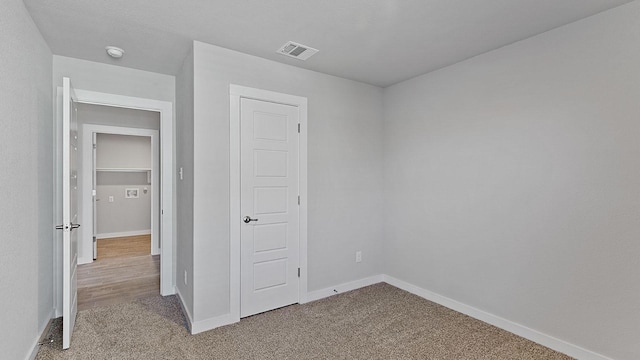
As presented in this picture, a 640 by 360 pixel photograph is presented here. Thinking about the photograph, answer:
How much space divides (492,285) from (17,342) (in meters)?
3.72

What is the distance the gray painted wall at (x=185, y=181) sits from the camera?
2.77 meters

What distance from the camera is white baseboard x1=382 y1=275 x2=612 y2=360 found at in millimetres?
2259

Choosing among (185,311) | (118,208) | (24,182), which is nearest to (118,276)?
(185,311)

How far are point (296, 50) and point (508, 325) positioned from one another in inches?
126

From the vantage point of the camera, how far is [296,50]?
282 cm

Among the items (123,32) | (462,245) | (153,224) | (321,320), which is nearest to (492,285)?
(462,245)

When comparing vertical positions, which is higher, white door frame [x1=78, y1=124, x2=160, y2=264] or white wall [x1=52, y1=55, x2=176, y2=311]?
white wall [x1=52, y1=55, x2=176, y2=311]

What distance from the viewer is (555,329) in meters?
2.39

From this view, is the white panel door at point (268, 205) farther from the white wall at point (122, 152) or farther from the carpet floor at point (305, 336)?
the white wall at point (122, 152)

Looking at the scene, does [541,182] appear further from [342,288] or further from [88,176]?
[88,176]

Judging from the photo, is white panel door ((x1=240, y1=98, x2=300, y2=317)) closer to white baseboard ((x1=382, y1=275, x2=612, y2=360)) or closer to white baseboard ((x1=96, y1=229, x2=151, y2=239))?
white baseboard ((x1=382, y1=275, x2=612, y2=360))

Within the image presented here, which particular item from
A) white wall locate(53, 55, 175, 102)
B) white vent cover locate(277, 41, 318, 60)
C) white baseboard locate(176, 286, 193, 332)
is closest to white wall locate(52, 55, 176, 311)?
white wall locate(53, 55, 175, 102)

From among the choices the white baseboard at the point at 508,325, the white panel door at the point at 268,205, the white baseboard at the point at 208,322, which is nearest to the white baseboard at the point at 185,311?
the white baseboard at the point at 208,322

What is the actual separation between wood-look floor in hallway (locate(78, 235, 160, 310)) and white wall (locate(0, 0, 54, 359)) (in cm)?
67
